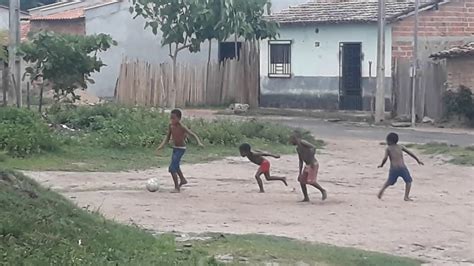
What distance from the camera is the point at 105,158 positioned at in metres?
21.0

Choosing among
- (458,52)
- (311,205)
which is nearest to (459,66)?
(458,52)

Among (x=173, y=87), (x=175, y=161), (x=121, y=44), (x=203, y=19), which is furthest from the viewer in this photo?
(x=121, y=44)

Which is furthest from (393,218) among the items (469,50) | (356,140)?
(469,50)

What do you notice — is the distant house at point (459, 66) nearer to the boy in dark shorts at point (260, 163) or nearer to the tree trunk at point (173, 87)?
the tree trunk at point (173, 87)

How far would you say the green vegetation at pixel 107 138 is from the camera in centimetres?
2023

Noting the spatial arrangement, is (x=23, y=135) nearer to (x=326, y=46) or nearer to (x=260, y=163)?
(x=260, y=163)

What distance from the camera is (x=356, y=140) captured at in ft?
89.2

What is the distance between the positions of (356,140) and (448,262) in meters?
15.6

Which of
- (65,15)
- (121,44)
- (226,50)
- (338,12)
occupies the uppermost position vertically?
(65,15)

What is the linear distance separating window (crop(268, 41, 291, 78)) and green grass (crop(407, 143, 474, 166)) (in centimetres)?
1389

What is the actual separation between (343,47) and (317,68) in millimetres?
1378

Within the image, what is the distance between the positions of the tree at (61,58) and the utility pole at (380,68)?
366 inches

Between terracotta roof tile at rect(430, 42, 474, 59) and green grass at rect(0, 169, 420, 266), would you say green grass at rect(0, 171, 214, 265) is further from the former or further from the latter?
terracotta roof tile at rect(430, 42, 474, 59)

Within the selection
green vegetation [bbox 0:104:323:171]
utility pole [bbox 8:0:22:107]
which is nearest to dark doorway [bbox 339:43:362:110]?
green vegetation [bbox 0:104:323:171]
